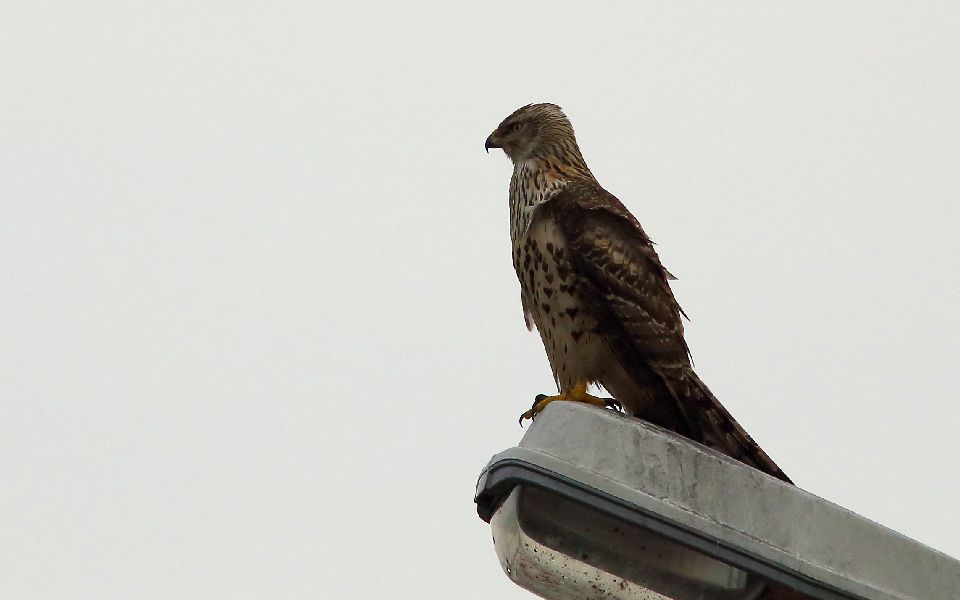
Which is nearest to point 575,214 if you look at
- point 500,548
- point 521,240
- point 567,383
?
point 521,240

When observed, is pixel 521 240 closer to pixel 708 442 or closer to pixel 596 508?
pixel 708 442

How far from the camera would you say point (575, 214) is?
18.4 feet

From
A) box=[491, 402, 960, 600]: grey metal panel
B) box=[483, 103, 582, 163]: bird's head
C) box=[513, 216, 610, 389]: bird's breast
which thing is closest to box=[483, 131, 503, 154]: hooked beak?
box=[483, 103, 582, 163]: bird's head

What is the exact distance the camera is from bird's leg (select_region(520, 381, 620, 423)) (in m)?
4.71

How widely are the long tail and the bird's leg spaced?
11.4 inches

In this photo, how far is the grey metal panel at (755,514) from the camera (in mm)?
2516

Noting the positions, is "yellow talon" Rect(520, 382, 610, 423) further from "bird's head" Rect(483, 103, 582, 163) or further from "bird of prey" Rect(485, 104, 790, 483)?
"bird's head" Rect(483, 103, 582, 163)

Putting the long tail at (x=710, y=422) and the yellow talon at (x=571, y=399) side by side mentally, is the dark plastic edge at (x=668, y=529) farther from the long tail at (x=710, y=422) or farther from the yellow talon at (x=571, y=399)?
the yellow talon at (x=571, y=399)

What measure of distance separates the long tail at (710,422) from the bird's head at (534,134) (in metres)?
1.68

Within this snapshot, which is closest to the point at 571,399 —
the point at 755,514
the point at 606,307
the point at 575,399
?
the point at 575,399

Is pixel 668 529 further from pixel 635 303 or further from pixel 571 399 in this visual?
pixel 635 303

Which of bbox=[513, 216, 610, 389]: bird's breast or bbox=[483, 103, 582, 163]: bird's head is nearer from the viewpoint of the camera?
bbox=[513, 216, 610, 389]: bird's breast

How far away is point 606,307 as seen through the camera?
17.8 feet

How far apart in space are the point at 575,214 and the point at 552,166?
34.0 inches
